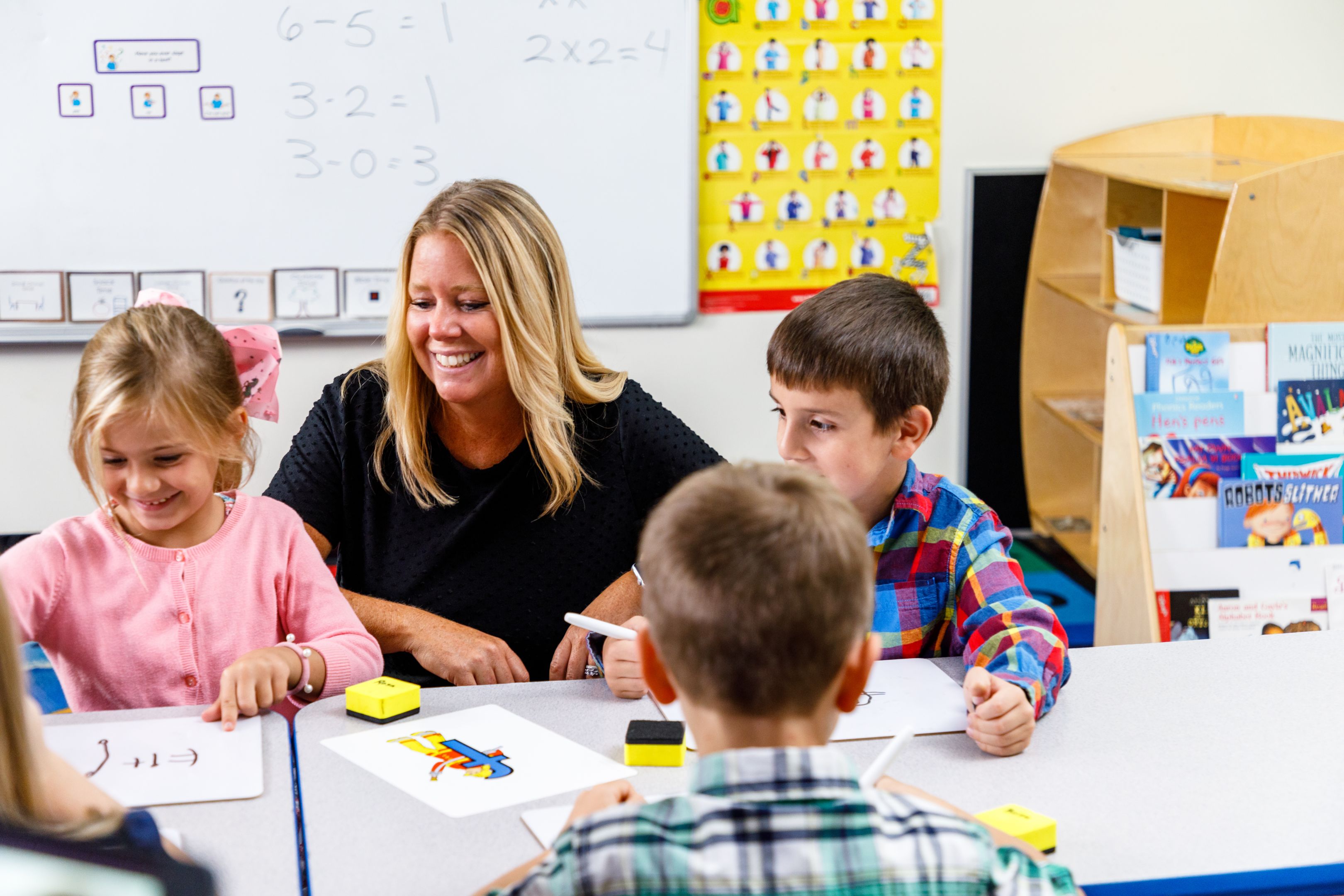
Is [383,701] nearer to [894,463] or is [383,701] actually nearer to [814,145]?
[894,463]

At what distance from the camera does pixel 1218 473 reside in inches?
78.4

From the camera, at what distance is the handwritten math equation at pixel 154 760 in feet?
3.67

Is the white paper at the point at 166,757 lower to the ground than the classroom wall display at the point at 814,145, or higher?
lower

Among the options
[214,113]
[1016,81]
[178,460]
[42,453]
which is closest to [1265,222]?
[1016,81]

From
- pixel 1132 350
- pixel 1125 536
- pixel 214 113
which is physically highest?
pixel 214 113

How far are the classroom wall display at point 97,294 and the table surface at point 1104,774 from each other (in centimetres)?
178

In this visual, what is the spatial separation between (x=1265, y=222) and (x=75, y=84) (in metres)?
2.37

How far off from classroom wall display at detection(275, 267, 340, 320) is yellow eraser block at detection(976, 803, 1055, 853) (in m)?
2.15

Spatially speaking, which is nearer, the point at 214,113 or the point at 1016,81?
the point at 214,113

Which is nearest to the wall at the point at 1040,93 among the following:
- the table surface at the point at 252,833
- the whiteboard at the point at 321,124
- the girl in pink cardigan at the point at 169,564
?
the whiteboard at the point at 321,124

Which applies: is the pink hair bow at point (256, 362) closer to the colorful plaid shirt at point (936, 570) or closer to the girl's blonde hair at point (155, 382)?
the girl's blonde hair at point (155, 382)

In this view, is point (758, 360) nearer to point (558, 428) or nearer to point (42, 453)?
point (558, 428)

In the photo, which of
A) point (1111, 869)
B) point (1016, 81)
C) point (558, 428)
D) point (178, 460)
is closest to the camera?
point (1111, 869)

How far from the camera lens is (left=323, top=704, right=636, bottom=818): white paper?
1.07 meters
